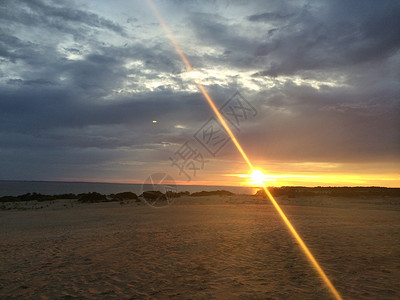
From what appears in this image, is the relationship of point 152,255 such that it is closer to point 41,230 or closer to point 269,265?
point 269,265

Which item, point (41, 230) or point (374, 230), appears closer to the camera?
point (374, 230)

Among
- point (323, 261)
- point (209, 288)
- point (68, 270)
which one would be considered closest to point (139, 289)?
point (209, 288)

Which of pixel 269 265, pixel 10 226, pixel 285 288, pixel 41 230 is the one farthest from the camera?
pixel 10 226

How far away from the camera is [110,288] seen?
7824 millimetres

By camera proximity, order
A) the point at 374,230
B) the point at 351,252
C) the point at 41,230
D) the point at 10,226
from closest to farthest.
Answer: the point at 351,252 < the point at 374,230 < the point at 41,230 < the point at 10,226

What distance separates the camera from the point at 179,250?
11648mm

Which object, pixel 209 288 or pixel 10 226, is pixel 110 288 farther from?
pixel 10 226

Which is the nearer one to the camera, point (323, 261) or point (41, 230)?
point (323, 261)

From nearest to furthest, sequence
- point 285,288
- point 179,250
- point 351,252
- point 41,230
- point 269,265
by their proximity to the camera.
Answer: point 285,288 < point 269,265 < point 351,252 < point 179,250 < point 41,230

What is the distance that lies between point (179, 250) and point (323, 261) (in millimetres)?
5092

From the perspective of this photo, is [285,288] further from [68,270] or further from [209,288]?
[68,270]

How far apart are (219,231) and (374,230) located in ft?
25.4

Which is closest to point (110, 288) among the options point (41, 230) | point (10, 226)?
point (41, 230)

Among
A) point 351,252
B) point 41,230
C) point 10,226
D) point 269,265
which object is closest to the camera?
point 269,265
